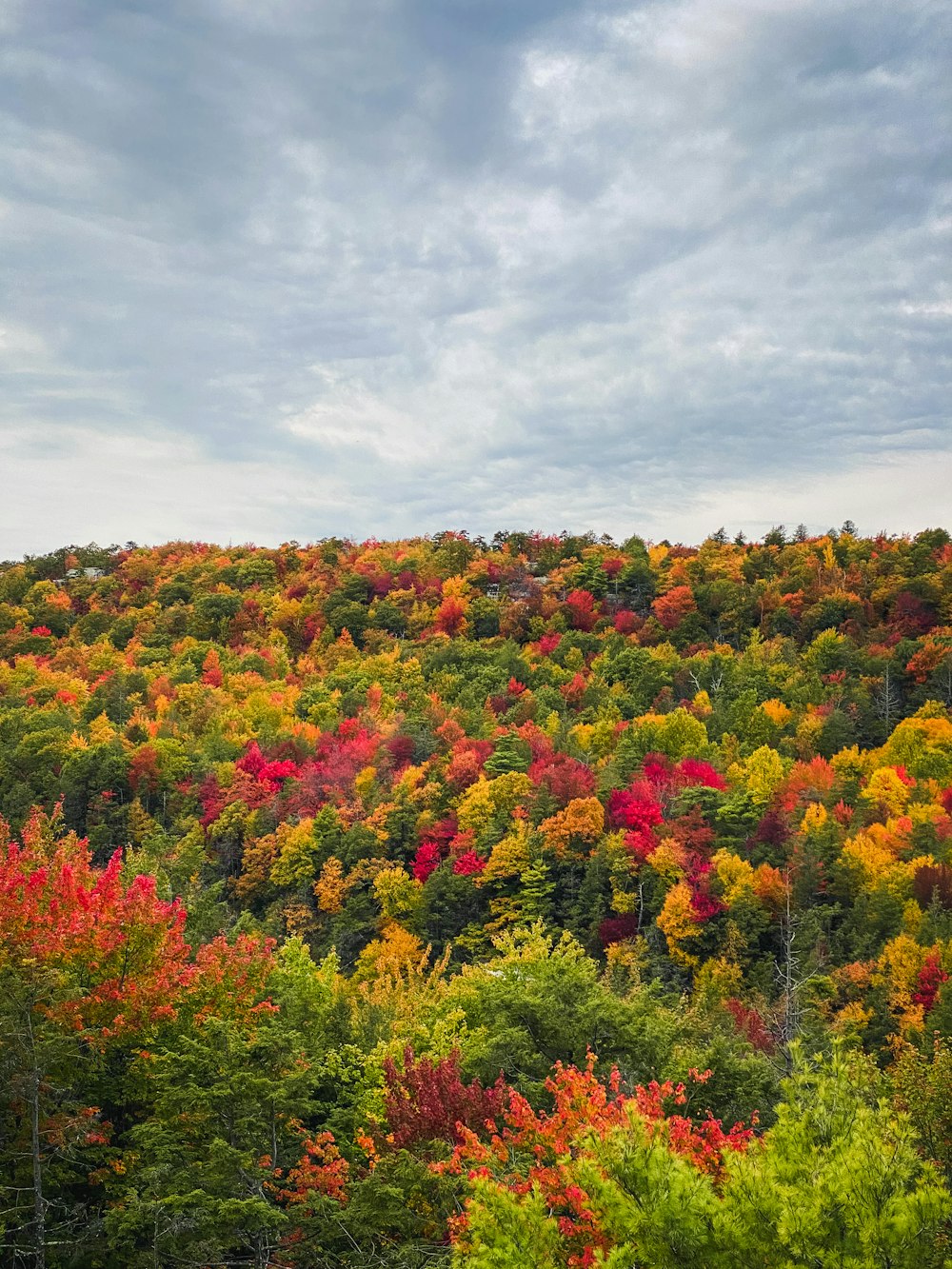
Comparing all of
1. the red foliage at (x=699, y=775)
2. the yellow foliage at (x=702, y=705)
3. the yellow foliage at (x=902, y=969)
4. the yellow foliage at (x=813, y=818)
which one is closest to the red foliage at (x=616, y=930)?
the yellow foliage at (x=813, y=818)

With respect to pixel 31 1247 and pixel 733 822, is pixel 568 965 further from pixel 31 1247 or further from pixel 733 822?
pixel 733 822

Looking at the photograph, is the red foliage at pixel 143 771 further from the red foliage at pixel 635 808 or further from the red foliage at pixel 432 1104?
the red foliage at pixel 432 1104

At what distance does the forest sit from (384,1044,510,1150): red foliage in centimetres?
9

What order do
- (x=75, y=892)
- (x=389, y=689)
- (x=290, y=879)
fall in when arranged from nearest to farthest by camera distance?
(x=75, y=892)
(x=290, y=879)
(x=389, y=689)

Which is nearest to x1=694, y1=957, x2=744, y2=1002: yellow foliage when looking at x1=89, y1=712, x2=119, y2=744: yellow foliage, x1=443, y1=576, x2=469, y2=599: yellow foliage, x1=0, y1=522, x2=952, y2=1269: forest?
x1=0, y1=522, x2=952, y2=1269: forest

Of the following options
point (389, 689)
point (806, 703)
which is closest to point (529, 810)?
point (806, 703)

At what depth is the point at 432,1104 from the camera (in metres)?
15.0

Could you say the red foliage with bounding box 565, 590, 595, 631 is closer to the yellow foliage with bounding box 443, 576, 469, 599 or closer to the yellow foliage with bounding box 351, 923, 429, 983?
the yellow foliage with bounding box 443, 576, 469, 599

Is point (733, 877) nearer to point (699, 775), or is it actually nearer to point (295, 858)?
point (699, 775)

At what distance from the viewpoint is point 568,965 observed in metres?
22.2

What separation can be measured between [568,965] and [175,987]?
9.64 meters

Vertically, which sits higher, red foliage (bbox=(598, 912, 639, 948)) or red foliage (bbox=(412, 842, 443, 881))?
red foliage (bbox=(412, 842, 443, 881))

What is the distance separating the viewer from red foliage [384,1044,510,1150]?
1478cm

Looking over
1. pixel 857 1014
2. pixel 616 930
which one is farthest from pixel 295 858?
pixel 857 1014
